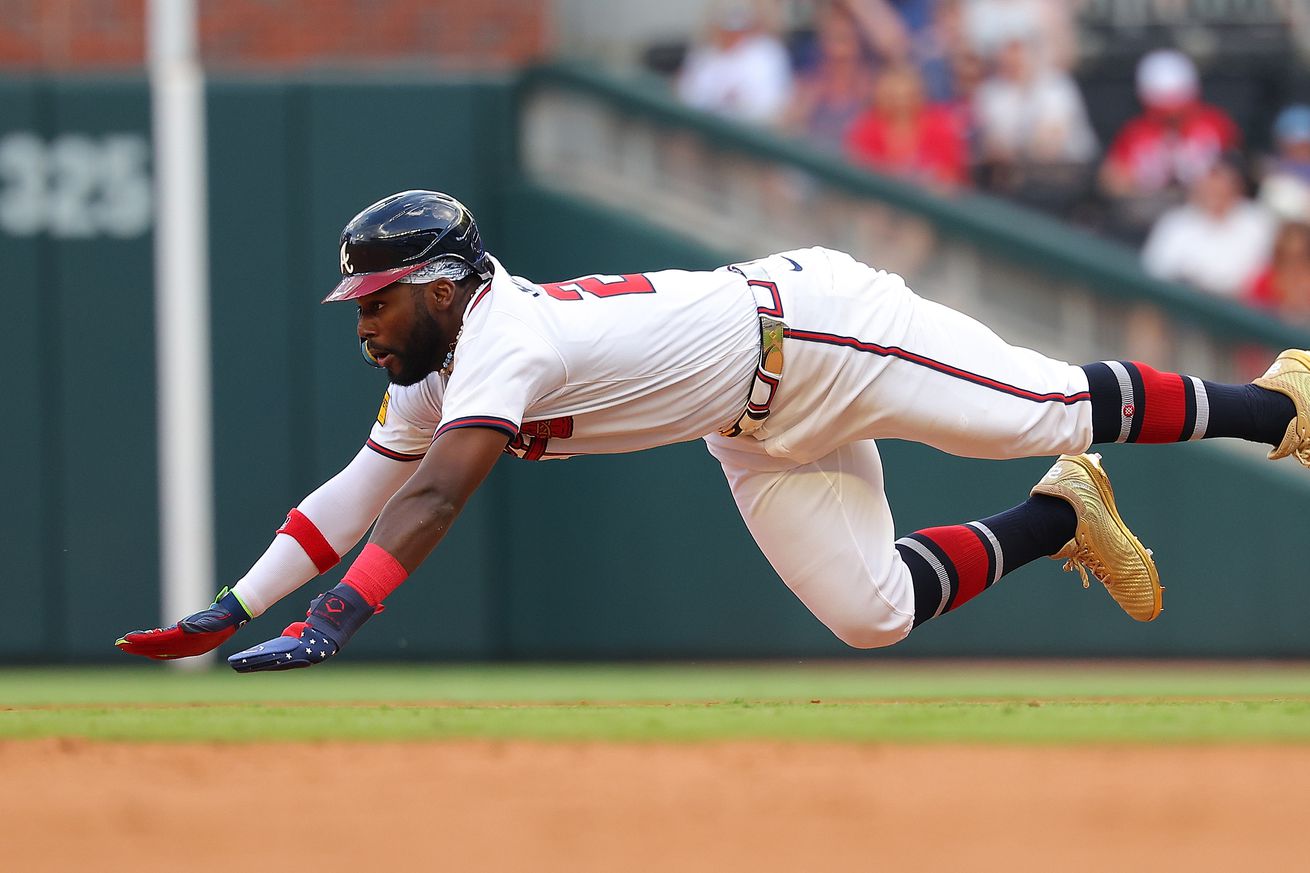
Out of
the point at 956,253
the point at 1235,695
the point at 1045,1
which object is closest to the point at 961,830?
the point at 1235,695

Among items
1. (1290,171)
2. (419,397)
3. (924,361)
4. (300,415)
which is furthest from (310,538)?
(1290,171)

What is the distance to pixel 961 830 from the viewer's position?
3.36 meters

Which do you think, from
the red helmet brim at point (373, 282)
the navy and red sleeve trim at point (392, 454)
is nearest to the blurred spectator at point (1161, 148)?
the navy and red sleeve trim at point (392, 454)

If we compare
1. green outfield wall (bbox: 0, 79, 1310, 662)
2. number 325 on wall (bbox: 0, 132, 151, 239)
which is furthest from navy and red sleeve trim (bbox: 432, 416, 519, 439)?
number 325 on wall (bbox: 0, 132, 151, 239)

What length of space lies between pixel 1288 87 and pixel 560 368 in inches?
261

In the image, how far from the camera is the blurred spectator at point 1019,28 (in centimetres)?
873

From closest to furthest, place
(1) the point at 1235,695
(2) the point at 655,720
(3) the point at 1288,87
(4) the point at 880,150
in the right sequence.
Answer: (2) the point at 655,720 → (1) the point at 1235,695 → (4) the point at 880,150 → (3) the point at 1288,87

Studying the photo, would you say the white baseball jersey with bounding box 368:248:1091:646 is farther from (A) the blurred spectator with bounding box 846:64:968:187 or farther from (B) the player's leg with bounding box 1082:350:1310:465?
(A) the blurred spectator with bounding box 846:64:968:187

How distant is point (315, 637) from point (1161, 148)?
6.26 metres

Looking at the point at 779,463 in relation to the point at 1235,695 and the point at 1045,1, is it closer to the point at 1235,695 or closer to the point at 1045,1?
the point at 1235,695

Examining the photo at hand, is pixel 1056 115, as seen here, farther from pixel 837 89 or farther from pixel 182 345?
pixel 182 345

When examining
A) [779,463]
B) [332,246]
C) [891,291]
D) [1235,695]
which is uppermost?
[332,246]

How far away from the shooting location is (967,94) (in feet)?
28.3

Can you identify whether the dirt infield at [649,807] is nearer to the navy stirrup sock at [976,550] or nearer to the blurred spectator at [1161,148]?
the navy stirrup sock at [976,550]
